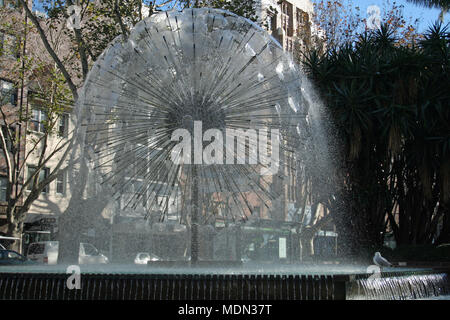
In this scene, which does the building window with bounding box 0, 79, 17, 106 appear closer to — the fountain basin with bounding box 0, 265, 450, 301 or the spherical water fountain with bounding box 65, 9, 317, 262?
the spherical water fountain with bounding box 65, 9, 317, 262

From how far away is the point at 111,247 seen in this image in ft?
114

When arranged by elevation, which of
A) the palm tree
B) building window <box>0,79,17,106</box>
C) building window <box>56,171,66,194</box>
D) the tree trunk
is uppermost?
the palm tree

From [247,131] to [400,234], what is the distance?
1205cm

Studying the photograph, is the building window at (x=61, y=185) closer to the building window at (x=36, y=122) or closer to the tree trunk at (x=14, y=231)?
the building window at (x=36, y=122)

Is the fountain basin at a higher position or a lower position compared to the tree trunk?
higher

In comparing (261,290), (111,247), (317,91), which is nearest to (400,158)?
(317,91)

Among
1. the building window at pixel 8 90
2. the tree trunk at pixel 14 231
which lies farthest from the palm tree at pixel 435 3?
the tree trunk at pixel 14 231

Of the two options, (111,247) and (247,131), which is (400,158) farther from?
(111,247)

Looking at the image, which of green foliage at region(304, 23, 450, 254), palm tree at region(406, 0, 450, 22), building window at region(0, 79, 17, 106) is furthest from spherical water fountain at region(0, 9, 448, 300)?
building window at region(0, 79, 17, 106)

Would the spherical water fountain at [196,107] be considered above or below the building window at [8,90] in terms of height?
below

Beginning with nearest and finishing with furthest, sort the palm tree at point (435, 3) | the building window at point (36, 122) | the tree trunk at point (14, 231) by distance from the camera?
the tree trunk at point (14, 231) → the palm tree at point (435, 3) → the building window at point (36, 122)

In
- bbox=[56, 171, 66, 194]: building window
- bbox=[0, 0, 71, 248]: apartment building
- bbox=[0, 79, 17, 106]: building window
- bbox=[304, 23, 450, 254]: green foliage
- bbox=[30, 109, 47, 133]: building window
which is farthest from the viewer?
bbox=[56, 171, 66, 194]: building window

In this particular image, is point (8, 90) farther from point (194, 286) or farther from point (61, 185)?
point (194, 286)

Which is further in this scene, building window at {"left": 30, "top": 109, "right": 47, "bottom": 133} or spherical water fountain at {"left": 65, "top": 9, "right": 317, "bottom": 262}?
building window at {"left": 30, "top": 109, "right": 47, "bottom": 133}
